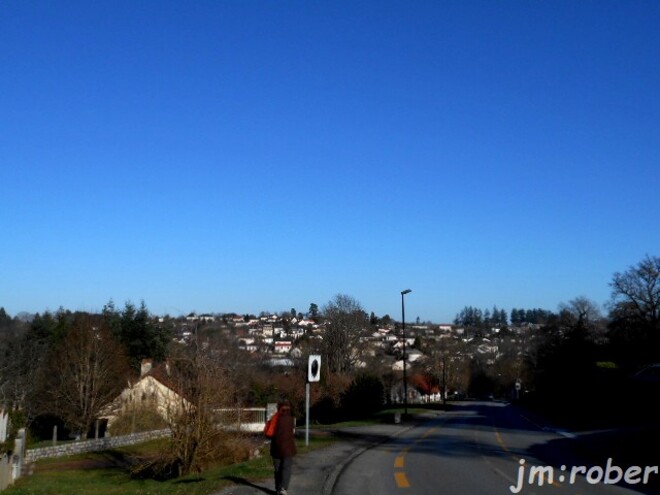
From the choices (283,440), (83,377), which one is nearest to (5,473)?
(283,440)

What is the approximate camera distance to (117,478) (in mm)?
21109

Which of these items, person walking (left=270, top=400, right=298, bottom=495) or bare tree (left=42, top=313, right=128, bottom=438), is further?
bare tree (left=42, top=313, right=128, bottom=438)

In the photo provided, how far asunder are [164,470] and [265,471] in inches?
228

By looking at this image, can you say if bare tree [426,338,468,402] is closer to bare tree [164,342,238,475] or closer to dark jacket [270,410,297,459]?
bare tree [164,342,238,475]

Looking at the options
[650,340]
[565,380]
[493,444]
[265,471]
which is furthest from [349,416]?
[265,471]

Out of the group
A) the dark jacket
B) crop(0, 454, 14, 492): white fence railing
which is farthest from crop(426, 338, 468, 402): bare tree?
the dark jacket

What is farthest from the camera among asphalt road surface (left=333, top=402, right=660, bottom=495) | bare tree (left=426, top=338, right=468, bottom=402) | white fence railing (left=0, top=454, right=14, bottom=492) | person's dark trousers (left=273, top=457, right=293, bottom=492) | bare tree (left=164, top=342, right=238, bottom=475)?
bare tree (left=426, top=338, right=468, bottom=402)

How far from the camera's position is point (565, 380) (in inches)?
2016

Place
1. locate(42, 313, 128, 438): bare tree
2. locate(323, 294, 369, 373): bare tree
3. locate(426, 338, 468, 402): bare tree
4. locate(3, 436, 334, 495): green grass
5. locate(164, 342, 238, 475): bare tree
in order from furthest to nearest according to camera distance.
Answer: locate(426, 338, 468, 402): bare tree → locate(323, 294, 369, 373): bare tree → locate(42, 313, 128, 438): bare tree → locate(164, 342, 238, 475): bare tree → locate(3, 436, 334, 495): green grass

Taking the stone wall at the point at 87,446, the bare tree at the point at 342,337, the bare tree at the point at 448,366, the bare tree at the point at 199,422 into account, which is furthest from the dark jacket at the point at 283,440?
the bare tree at the point at 448,366

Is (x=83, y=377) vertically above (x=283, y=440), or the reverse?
Result: (x=83, y=377)

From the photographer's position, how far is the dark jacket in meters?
11.3

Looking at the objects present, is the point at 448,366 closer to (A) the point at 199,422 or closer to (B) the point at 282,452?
(A) the point at 199,422

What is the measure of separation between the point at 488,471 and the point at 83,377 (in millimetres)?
33448
